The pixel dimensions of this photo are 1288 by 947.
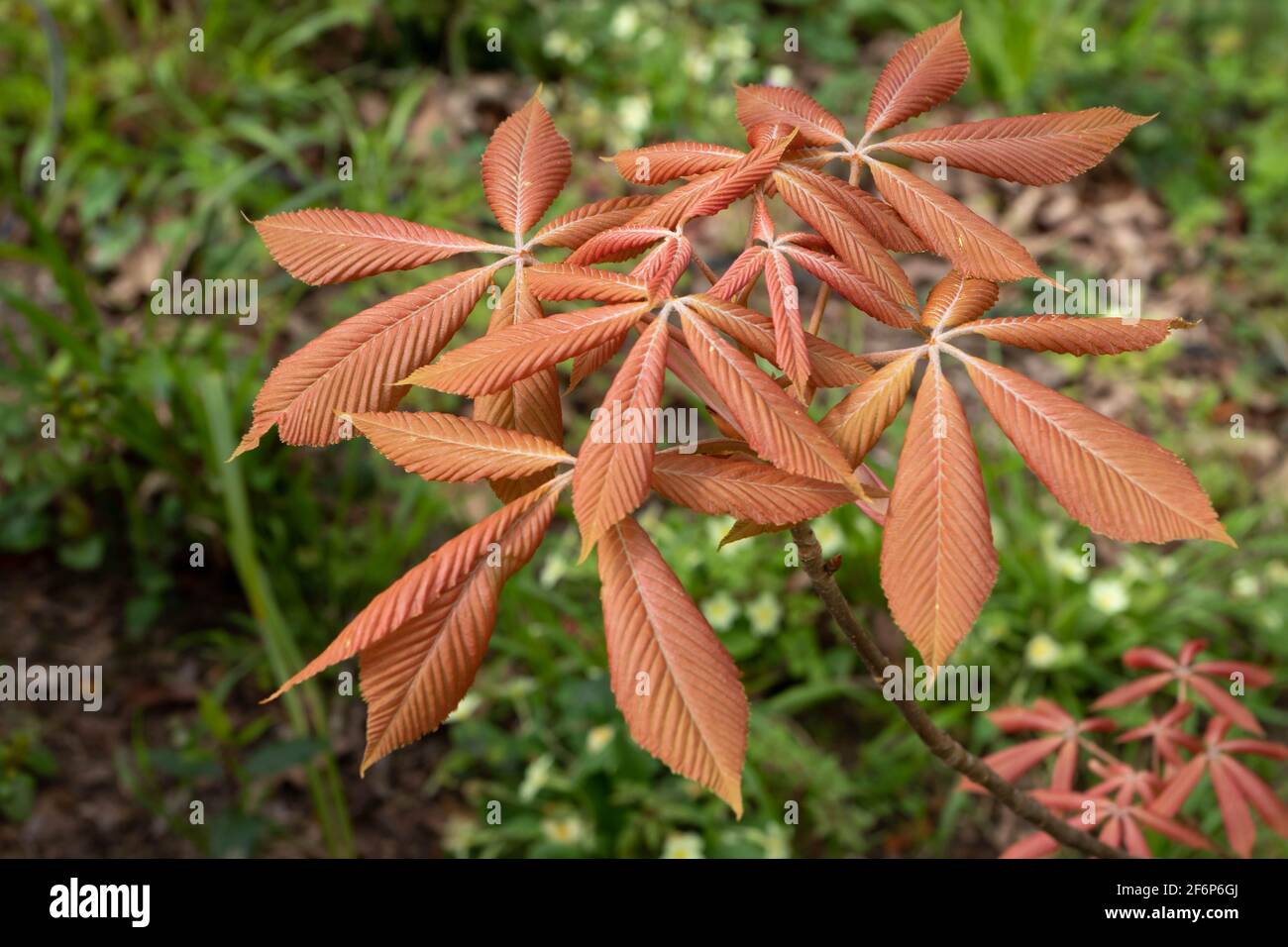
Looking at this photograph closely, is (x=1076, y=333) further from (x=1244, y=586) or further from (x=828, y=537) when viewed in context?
(x=1244, y=586)

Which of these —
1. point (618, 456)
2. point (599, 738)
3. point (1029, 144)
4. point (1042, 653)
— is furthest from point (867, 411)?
point (1042, 653)

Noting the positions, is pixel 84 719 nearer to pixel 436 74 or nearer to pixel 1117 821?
pixel 1117 821

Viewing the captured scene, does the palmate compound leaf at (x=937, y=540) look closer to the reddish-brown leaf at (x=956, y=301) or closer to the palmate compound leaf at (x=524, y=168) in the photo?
the reddish-brown leaf at (x=956, y=301)

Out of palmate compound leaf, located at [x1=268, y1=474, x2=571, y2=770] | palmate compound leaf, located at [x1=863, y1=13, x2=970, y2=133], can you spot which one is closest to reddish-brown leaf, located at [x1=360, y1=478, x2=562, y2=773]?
palmate compound leaf, located at [x1=268, y1=474, x2=571, y2=770]

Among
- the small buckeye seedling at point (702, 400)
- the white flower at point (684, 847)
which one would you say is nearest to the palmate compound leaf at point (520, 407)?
the small buckeye seedling at point (702, 400)

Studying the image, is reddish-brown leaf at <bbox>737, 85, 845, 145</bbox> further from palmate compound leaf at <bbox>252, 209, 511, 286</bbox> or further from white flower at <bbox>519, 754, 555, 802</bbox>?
white flower at <bbox>519, 754, 555, 802</bbox>

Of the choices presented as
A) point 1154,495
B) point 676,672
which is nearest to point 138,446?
point 676,672
